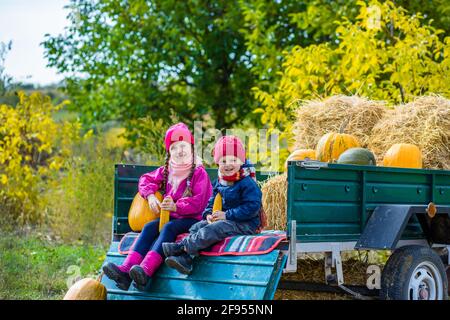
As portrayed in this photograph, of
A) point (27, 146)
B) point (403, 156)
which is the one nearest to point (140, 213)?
point (403, 156)

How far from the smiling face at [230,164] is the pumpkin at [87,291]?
1.24 m

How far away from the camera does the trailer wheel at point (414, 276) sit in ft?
18.2

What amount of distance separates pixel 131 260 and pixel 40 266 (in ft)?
9.74

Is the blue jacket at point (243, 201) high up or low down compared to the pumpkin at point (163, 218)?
up

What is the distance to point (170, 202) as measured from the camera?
5.79 meters

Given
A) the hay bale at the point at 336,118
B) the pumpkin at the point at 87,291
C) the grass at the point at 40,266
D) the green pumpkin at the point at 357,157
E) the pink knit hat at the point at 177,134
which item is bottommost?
the grass at the point at 40,266

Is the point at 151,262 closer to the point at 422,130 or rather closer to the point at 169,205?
the point at 169,205

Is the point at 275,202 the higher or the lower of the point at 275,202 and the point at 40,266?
the higher

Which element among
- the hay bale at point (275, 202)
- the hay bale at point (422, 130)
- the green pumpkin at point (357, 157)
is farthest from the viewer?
the hay bale at point (422, 130)

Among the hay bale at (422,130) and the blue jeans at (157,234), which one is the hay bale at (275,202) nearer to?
the blue jeans at (157,234)

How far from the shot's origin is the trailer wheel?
5.56m

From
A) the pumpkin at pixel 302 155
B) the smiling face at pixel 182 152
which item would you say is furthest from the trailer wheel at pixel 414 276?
the smiling face at pixel 182 152

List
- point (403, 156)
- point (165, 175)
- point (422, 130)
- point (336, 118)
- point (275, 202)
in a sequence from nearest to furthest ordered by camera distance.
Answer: point (165, 175), point (275, 202), point (403, 156), point (422, 130), point (336, 118)
